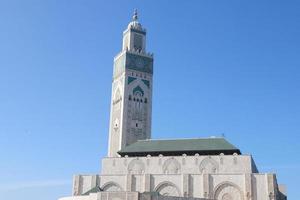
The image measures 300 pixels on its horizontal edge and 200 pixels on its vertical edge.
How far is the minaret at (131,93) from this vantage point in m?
61.7

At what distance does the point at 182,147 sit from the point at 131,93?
56.2ft

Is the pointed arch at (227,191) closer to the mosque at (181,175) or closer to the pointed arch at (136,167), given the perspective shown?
the mosque at (181,175)

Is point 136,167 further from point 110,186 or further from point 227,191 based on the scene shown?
point 227,191

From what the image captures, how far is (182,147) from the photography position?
4884cm

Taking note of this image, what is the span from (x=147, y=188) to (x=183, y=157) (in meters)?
5.31

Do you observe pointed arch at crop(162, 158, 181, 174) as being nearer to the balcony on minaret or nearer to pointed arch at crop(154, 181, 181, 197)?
pointed arch at crop(154, 181, 181, 197)

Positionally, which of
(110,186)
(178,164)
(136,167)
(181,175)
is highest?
(178,164)

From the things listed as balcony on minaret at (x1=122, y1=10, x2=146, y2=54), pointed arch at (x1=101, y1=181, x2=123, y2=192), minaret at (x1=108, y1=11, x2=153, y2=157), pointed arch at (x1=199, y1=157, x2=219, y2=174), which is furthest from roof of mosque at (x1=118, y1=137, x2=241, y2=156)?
balcony on minaret at (x1=122, y1=10, x2=146, y2=54)

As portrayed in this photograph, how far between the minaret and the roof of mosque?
9.78m

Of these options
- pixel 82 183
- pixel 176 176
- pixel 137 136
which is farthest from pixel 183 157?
pixel 137 136

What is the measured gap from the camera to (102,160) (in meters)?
50.1

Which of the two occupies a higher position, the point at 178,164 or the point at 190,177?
the point at 178,164

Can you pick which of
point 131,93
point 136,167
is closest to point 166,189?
point 136,167

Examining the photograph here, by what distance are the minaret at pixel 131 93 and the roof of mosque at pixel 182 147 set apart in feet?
32.1
